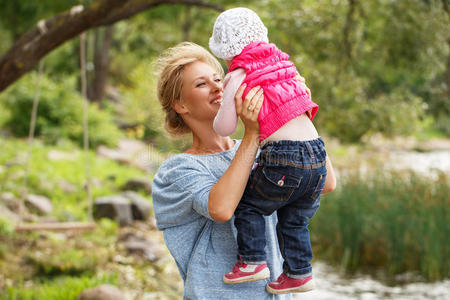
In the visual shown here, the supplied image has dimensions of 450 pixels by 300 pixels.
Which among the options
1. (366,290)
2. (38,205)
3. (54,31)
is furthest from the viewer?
(38,205)

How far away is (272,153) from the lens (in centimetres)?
→ 148

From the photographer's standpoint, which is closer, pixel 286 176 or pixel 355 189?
pixel 286 176

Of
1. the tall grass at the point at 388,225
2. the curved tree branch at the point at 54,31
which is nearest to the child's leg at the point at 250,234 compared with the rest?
the curved tree branch at the point at 54,31

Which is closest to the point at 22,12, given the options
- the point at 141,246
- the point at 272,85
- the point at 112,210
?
the point at 112,210

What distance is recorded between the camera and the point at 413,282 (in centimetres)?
579

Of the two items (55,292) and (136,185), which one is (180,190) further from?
(136,185)

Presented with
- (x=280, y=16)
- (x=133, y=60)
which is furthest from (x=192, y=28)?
(x=280, y=16)

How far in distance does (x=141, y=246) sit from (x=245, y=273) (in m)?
4.92

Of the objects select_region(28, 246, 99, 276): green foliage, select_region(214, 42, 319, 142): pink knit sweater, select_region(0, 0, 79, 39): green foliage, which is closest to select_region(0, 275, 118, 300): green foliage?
select_region(28, 246, 99, 276): green foliage

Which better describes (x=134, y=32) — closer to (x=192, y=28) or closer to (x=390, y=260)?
(x=192, y=28)

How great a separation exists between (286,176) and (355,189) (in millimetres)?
4980

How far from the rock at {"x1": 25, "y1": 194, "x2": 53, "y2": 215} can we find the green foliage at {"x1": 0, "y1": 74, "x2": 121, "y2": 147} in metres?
4.07

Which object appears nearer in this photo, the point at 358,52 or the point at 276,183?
the point at 276,183

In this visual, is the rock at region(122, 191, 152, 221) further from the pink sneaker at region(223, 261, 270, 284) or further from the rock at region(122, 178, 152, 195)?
the pink sneaker at region(223, 261, 270, 284)
